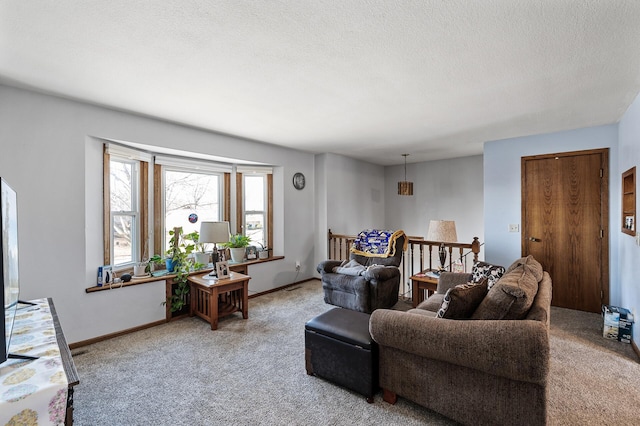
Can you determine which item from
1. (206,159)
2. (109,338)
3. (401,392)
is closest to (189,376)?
(109,338)

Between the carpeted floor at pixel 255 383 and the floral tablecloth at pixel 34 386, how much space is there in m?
0.86

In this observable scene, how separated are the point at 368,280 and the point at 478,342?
Result: 197 cm

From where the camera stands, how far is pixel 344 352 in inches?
80.3

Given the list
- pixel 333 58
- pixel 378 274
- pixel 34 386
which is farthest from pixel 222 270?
pixel 333 58

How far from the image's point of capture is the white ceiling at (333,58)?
59.8 inches

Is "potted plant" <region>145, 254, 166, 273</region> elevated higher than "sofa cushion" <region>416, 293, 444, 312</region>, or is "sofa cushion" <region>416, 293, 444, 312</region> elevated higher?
"potted plant" <region>145, 254, 166, 273</region>

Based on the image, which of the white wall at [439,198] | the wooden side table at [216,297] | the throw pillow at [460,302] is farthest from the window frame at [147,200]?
the white wall at [439,198]

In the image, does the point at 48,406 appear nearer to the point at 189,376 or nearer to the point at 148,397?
the point at 148,397

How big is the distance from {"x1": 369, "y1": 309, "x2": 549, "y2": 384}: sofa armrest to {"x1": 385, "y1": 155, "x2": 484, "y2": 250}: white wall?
4.25 m

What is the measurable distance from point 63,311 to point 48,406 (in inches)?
86.9

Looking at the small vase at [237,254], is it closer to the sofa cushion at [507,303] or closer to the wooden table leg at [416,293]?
the wooden table leg at [416,293]

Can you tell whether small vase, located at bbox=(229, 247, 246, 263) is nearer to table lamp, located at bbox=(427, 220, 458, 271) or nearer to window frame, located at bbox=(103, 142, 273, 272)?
window frame, located at bbox=(103, 142, 273, 272)

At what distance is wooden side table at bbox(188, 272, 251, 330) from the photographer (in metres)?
3.21

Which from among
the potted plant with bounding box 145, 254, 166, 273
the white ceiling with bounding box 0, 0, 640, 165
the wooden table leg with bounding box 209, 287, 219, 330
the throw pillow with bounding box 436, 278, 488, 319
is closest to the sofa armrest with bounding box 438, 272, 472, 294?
the throw pillow with bounding box 436, 278, 488, 319
